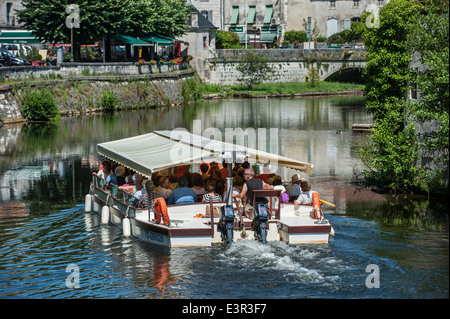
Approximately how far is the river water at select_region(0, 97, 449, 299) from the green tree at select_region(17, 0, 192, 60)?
26008 mm

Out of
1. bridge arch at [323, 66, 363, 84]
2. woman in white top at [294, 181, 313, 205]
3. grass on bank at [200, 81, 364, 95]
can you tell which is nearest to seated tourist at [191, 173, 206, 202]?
woman in white top at [294, 181, 313, 205]

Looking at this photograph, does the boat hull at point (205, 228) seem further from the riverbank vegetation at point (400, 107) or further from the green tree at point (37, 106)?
the green tree at point (37, 106)

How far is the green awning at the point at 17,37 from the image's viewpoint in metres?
68.1

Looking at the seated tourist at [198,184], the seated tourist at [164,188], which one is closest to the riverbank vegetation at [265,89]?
the seated tourist at [198,184]

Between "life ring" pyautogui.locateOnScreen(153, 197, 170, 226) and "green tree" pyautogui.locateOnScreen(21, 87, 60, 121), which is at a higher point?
"green tree" pyautogui.locateOnScreen(21, 87, 60, 121)

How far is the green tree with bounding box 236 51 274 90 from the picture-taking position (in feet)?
274

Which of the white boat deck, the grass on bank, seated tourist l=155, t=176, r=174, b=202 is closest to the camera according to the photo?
the white boat deck

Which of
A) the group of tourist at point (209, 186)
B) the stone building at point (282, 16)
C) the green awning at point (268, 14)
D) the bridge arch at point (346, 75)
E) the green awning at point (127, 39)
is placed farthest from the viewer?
the green awning at point (268, 14)

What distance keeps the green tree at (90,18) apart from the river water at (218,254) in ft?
85.3

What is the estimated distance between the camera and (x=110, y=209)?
81.9 feet

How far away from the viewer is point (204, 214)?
2208 centimetres

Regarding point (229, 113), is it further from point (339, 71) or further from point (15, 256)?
point (15, 256)

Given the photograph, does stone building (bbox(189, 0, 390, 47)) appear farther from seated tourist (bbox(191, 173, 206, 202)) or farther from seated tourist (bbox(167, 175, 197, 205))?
seated tourist (bbox(167, 175, 197, 205))

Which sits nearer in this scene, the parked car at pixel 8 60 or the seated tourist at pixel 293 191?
the seated tourist at pixel 293 191
